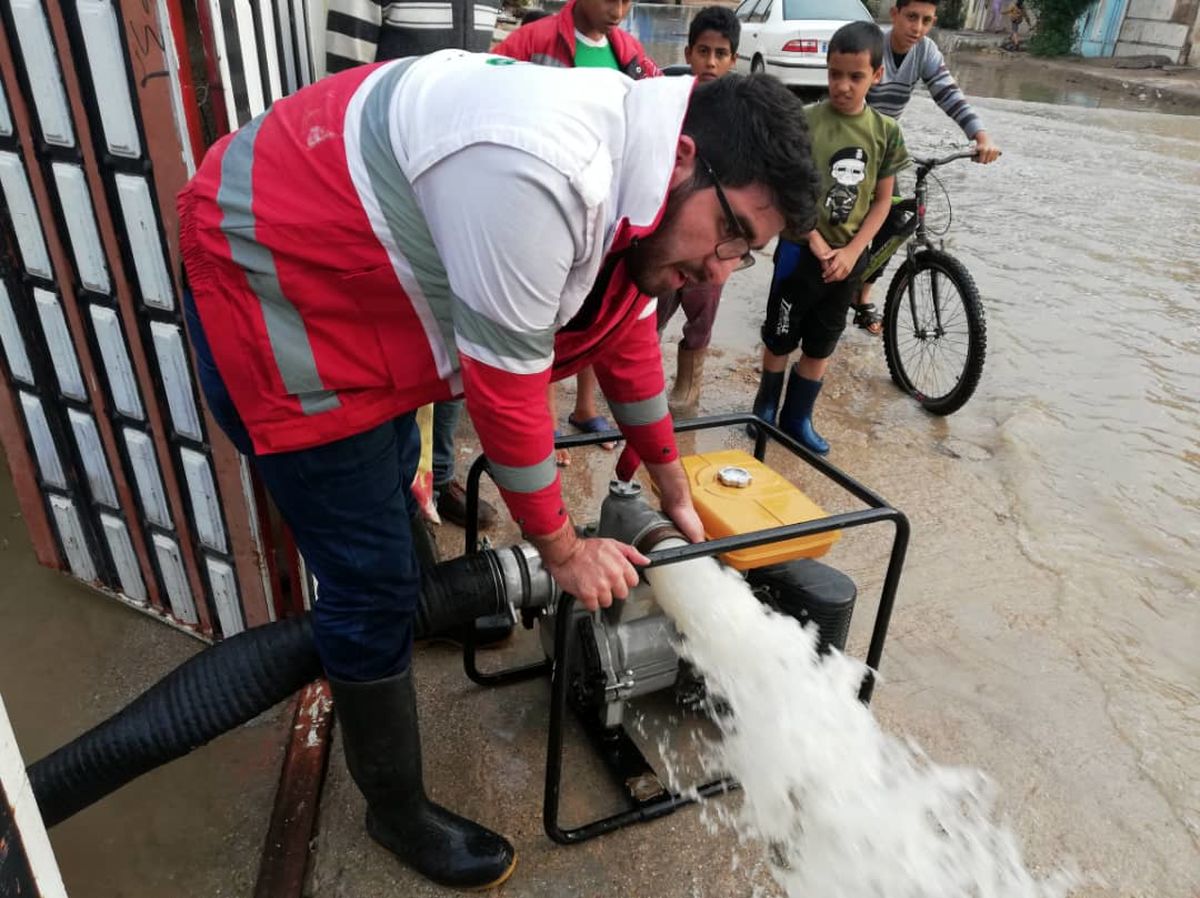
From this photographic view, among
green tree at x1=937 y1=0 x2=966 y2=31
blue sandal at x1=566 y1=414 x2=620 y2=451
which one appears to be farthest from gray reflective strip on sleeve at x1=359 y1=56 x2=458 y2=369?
green tree at x1=937 y1=0 x2=966 y2=31

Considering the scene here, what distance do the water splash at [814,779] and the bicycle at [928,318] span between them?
236 centimetres

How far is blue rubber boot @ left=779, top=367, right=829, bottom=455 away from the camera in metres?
3.73

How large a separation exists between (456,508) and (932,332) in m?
2.65

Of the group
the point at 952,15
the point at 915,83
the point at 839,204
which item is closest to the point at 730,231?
the point at 839,204

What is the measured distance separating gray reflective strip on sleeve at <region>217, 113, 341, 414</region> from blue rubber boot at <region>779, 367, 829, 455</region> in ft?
8.81

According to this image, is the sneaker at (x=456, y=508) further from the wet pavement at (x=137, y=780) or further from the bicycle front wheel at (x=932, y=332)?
the bicycle front wheel at (x=932, y=332)

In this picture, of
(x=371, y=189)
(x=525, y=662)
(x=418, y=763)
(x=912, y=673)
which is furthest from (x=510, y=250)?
(x=912, y=673)

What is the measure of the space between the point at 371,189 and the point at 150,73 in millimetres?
760

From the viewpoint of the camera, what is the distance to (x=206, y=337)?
56.6 inches

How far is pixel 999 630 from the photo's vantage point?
2.74m

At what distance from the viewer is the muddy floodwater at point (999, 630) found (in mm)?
1938

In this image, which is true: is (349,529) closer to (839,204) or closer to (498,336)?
(498,336)

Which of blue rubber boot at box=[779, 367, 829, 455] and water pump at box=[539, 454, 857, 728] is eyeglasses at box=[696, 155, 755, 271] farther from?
blue rubber boot at box=[779, 367, 829, 455]

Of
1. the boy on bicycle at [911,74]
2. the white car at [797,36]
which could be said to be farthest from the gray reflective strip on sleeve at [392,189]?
the white car at [797,36]
